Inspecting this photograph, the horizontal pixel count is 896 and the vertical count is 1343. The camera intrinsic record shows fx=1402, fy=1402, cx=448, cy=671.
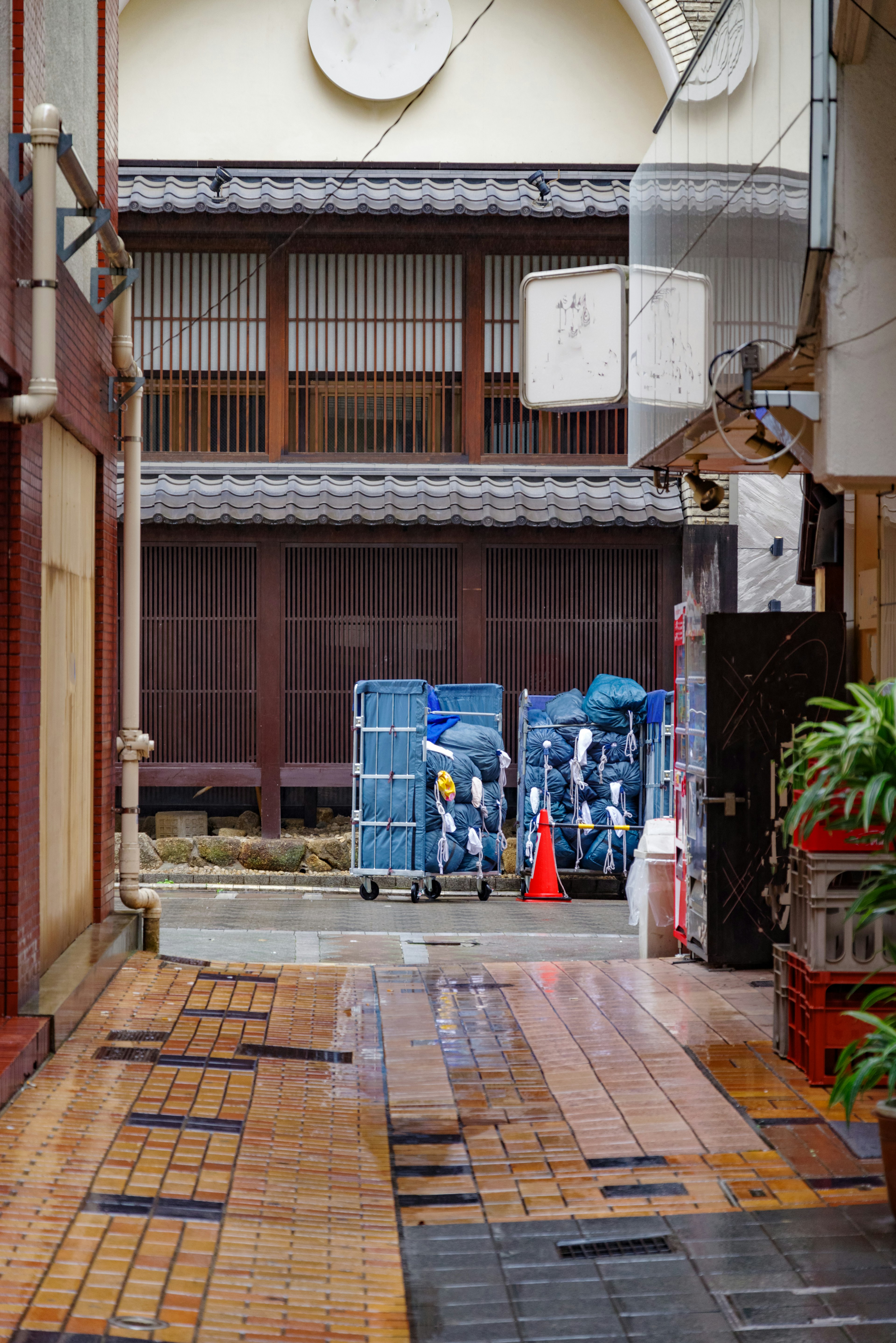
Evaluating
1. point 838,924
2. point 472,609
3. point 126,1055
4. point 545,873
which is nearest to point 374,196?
point 472,609

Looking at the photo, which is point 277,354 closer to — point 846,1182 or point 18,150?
point 18,150

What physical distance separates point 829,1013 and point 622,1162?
1543 mm

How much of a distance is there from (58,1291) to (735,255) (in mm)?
6578

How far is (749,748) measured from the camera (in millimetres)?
9797

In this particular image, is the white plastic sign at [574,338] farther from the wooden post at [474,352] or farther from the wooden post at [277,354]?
the wooden post at [277,354]

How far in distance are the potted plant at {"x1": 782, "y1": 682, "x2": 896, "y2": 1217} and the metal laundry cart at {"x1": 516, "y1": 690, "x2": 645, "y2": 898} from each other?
10.3 m

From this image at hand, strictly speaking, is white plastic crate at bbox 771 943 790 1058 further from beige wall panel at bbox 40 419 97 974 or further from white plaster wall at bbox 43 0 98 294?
white plaster wall at bbox 43 0 98 294

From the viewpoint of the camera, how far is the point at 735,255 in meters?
8.32

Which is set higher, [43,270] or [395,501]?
[395,501]

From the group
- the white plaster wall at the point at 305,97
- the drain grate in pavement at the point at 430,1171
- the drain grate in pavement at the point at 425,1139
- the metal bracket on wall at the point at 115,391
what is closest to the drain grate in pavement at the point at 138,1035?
the drain grate in pavement at the point at 425,1139

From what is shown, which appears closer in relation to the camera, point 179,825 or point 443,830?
point 443,830

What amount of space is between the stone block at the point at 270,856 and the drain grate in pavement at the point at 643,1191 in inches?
478

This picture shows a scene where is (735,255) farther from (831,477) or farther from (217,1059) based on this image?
(217,1059)

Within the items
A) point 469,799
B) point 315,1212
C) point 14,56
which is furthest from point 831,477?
point 469,799
